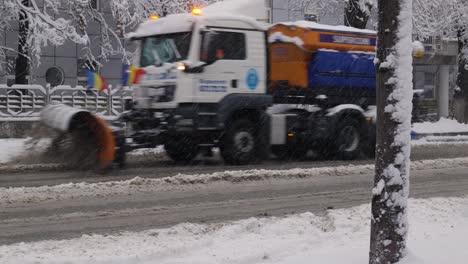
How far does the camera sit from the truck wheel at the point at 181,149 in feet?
45.1

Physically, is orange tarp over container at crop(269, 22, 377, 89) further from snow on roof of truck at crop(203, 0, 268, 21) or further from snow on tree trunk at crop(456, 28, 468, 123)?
snow on tree trunk at crop(456, 28, 468, 123)

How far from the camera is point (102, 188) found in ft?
32.9

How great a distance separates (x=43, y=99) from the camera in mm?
22250

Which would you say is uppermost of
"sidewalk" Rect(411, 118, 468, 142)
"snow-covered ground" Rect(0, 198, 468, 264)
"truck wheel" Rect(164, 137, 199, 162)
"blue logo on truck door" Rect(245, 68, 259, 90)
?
"blue logo on truck door" Rect(245, 68, 259, 90)

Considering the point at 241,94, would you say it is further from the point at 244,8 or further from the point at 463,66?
the point at 463,66

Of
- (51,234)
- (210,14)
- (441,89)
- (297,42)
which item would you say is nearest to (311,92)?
(297,42)

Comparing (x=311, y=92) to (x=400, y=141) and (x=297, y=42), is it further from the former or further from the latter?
(x=400, y=141)

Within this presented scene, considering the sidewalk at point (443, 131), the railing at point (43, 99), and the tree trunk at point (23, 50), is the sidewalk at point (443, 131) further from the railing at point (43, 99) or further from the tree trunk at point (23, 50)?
the tree trunk at point (23, 50)

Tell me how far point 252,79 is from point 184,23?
198 centimetres

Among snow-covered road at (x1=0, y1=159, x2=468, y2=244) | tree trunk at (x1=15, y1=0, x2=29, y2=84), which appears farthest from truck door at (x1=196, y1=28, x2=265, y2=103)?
tree trunk at (x1=15, y1=0, x2=29, y2=84)

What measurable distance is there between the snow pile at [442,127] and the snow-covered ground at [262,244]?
766 inches

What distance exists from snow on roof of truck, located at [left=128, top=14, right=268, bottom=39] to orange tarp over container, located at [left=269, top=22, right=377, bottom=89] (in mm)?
1066

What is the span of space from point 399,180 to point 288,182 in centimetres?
633

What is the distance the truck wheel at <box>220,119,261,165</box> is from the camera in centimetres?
1380
